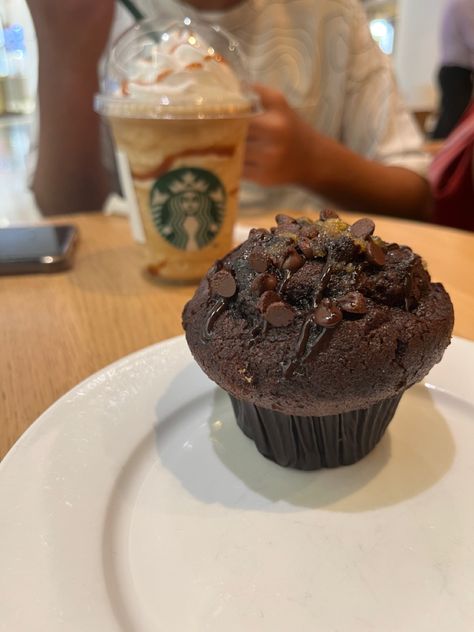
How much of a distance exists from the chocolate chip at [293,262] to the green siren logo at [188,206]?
1.89ft

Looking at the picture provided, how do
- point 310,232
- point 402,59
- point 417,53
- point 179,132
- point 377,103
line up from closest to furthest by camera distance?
1. point 310,232
2. point 179,132
3. point 377,103
4. point 417,53
5. point 402,59

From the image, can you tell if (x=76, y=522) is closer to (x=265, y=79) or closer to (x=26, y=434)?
(x=26, y=434)

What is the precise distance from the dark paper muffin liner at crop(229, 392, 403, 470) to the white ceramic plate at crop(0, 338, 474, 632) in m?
0.02

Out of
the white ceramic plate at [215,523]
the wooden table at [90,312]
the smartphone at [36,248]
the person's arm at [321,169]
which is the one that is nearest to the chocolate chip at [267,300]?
the white ceramic plate at [215,523]

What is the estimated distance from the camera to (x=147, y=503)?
2.27 feet

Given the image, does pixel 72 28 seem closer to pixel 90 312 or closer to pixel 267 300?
pixel 90 312

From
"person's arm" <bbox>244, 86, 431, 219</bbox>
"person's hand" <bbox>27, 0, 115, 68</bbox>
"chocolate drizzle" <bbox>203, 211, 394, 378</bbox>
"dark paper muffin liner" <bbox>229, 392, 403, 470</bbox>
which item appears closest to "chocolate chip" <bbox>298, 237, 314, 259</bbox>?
"chocolate drizzle" <bbox>203, 211, 394, 378</bbox>

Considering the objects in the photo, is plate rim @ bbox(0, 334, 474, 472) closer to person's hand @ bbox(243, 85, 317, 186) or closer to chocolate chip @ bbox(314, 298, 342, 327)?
chocolate chip @ bbox(314, 298, 342, 327)

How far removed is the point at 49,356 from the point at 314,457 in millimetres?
548

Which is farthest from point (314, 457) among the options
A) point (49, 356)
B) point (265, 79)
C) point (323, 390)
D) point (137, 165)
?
point (265, 79)

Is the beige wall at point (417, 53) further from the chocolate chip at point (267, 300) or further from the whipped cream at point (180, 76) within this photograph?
the chocolate chip at point (267, 300)

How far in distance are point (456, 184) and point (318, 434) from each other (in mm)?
1834

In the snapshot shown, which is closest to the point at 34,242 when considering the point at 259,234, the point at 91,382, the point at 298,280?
the point at 91,382

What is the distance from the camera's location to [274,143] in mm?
1784
